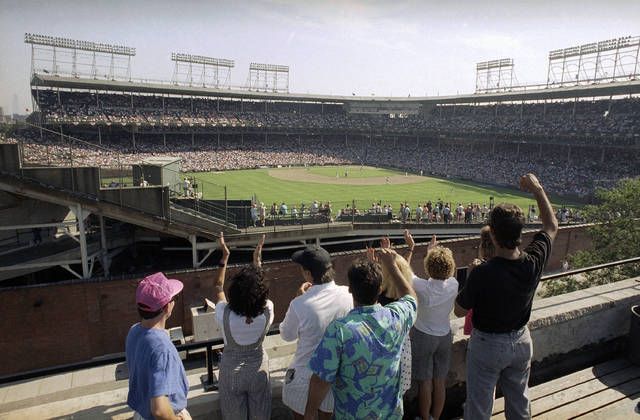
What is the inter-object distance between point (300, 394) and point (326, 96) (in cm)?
7782

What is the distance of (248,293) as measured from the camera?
11.1 ft

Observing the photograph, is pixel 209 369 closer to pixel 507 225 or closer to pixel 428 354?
pixel 428 354

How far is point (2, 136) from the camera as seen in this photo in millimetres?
15281

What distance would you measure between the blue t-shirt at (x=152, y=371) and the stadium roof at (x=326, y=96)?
188 ft

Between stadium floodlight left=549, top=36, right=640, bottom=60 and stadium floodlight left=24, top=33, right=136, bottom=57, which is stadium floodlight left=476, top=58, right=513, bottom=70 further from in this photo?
stadium floodlight left=24, top=33, right=136, bottom=57

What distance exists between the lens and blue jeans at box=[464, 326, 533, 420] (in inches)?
137

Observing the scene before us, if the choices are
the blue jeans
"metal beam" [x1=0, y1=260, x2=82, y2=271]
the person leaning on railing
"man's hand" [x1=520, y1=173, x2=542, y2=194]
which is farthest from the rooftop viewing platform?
"metal beam" [x1=0, y1=260, x2=82, y2=271]

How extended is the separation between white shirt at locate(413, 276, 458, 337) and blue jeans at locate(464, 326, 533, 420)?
39 cm

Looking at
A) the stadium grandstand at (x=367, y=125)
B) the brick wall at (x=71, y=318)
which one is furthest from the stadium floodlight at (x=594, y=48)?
the brick wall at (x=71, y=318)

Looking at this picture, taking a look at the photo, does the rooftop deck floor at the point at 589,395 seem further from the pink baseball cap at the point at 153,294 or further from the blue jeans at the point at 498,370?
the pink baseball cap at the point at 153,294

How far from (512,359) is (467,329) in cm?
99

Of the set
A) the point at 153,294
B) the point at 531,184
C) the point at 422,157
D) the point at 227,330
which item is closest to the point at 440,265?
the point at 531,184

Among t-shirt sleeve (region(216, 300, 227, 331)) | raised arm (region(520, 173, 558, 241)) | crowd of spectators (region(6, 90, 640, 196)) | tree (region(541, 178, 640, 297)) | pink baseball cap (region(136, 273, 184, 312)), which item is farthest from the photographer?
crowd of spectators (region(6, 90, 640, 196))

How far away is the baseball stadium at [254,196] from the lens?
5.44 metres
